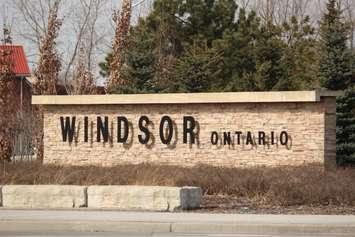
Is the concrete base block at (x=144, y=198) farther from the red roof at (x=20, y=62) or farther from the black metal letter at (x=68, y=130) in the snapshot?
the red roof at (x=20, y=62)

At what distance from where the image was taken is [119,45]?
1385 inches

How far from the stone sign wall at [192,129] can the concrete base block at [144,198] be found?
923 cm

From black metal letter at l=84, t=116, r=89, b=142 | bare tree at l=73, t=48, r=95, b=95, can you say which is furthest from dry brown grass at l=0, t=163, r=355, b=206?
bare tree at l=73, t=48, r=95, b=95

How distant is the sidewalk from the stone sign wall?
10292 mm

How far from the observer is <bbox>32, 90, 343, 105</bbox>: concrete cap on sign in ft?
77.6

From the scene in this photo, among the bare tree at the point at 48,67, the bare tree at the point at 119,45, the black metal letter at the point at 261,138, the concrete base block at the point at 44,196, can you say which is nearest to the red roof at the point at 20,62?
the bare tree at the point at 119,45

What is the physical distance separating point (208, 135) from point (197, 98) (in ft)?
4.43

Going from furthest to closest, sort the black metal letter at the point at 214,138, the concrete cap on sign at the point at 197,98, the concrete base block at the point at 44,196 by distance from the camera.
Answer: the black metal letter at the point at 214,138
the concrete cap on sign at the point at 197,98
the concrete base block at the point at 44,196

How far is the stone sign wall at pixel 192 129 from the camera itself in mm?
23922

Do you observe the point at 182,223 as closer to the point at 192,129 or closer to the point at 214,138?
the point at 214,138

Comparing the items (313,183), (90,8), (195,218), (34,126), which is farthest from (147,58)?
(90,8)

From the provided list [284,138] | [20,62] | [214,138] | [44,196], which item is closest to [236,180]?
[44,196]

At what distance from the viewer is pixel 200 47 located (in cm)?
3478

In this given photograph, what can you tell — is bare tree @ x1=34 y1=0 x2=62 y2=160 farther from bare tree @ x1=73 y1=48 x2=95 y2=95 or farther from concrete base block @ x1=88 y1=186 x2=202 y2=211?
concrete base block @ x1=88 y1=186 x2=202 y2=211
